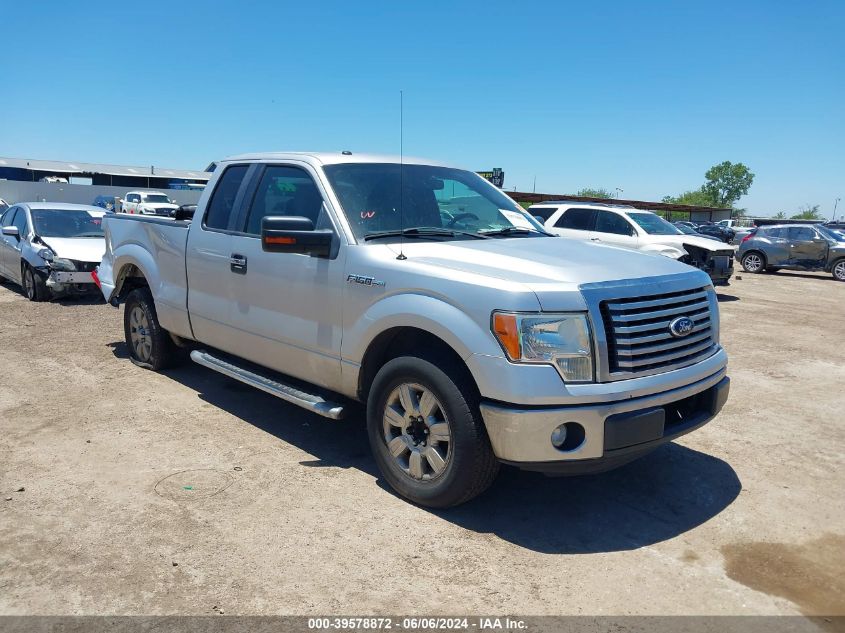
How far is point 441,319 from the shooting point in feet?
11.8

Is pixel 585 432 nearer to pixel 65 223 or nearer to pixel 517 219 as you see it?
pixel 517 219

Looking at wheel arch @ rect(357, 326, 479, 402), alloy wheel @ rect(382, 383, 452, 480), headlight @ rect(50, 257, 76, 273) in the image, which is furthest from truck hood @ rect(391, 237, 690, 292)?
headlight @ rect(50, 257, 76, 273)

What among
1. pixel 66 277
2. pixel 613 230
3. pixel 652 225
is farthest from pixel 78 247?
pixel 652 225

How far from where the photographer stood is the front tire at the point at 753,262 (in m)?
21.4

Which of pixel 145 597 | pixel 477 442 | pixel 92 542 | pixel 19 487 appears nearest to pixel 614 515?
pixel 477 442

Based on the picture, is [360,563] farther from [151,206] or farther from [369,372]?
[151,206]

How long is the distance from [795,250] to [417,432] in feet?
66.7

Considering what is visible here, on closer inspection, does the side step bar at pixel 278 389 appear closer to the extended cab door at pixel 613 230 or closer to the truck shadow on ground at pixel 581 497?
the truck shadow on ground at pixel 581 497

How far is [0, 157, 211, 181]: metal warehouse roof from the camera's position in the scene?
65438 millimetres

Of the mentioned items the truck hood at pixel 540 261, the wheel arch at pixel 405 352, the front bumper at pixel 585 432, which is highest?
the truck hood at pixel 540 261

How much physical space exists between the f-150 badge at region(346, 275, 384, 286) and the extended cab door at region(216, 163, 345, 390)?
0.10 metres

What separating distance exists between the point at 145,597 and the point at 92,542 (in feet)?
2.12

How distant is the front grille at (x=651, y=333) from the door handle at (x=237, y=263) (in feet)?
8.99

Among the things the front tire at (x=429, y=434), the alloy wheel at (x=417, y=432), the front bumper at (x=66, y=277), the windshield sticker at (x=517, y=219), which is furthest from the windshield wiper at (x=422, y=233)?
the front bumper at (x=66, y=277)
